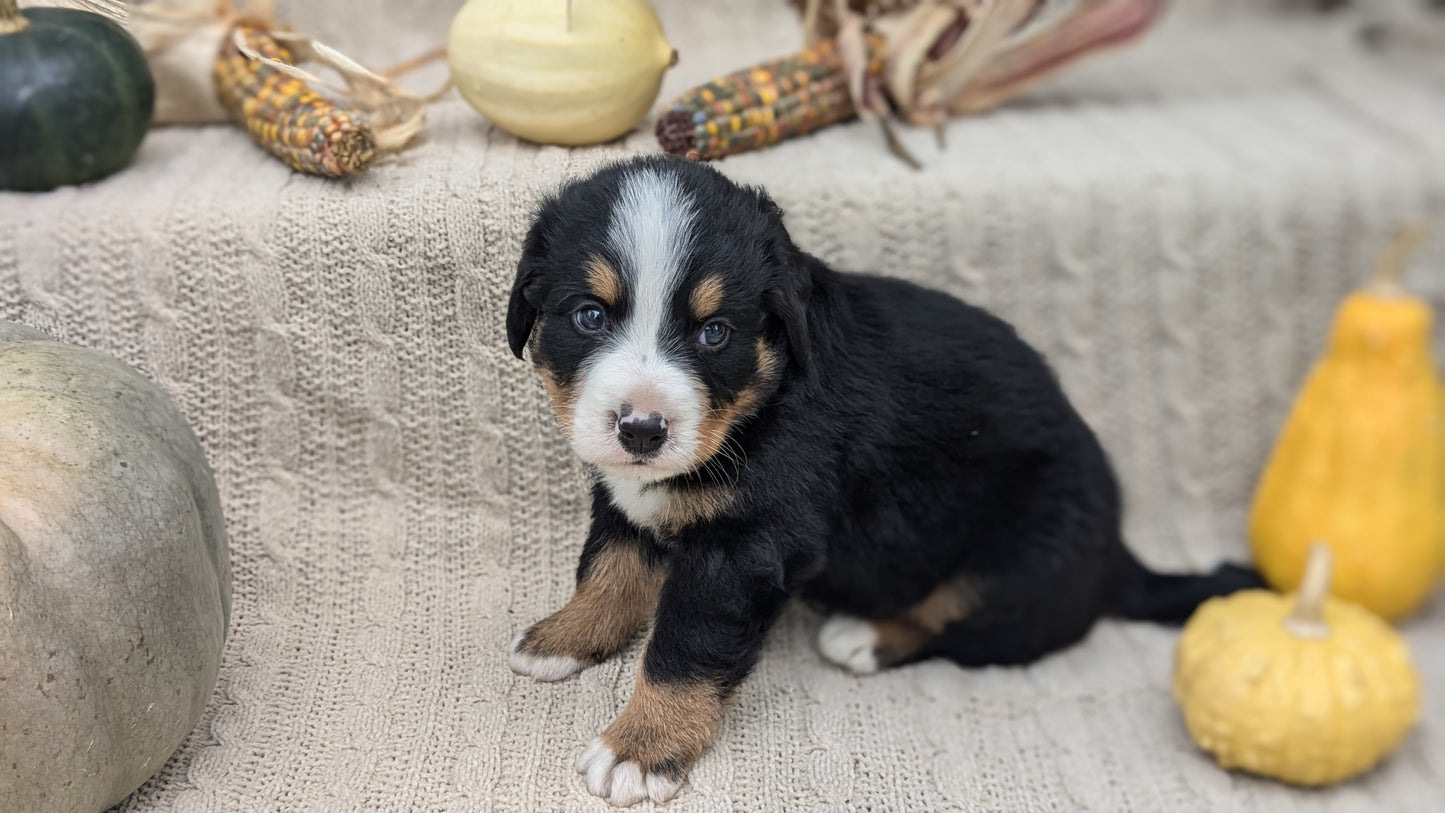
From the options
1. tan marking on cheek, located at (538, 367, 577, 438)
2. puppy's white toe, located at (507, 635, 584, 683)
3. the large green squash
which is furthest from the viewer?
puppy's white toe, located at (507, 635, 584, 683)

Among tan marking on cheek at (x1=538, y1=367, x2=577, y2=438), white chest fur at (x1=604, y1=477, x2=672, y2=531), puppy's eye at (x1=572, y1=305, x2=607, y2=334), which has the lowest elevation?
white chest fur at (x1=604, y1=477, x2=672, y2=531)

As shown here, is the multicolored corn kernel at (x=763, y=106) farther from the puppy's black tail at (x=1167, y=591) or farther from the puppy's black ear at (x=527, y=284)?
the puppy's black tail at (x=1167, y=591)

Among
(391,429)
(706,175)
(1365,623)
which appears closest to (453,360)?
(391,429)

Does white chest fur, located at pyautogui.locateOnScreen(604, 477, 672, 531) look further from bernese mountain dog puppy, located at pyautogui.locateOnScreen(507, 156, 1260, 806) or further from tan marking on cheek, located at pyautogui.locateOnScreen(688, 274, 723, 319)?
tan marking on cheek, located at pyautogui.locateOnScreen(688, 274, 723, 319)

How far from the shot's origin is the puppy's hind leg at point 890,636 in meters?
2.44

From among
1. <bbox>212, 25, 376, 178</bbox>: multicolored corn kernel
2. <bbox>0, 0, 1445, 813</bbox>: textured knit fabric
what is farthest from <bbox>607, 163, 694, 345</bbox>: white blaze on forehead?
<bbox>212, 25, 376, 178</bbox>: multicolored corn kernel

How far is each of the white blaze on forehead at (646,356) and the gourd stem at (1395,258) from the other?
173 cm

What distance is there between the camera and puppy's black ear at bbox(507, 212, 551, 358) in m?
2.01

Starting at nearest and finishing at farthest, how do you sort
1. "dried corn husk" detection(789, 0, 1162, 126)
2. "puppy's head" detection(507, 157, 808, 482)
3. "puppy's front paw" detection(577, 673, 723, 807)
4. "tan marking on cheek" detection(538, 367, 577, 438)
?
"puppy's head" detection(507, 157, 808, 482)
"tan marking on cheek" detection(538, 367, 577, 438)
"puppy's front paw" detection(577, 673, 723, 807)
"dried corn husk" detection(789, 0, 1162, 126)

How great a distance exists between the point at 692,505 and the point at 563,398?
0.29 m

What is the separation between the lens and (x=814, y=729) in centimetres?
231

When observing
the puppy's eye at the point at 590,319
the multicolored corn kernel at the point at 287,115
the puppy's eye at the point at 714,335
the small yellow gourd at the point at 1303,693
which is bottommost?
the small yellow gourd at the point at 1303,693

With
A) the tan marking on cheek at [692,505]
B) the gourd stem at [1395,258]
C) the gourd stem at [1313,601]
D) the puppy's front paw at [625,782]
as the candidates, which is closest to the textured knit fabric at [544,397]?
the puppy's front paw at [625,782]

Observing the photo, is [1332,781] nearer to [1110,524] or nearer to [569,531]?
[1110,524]
